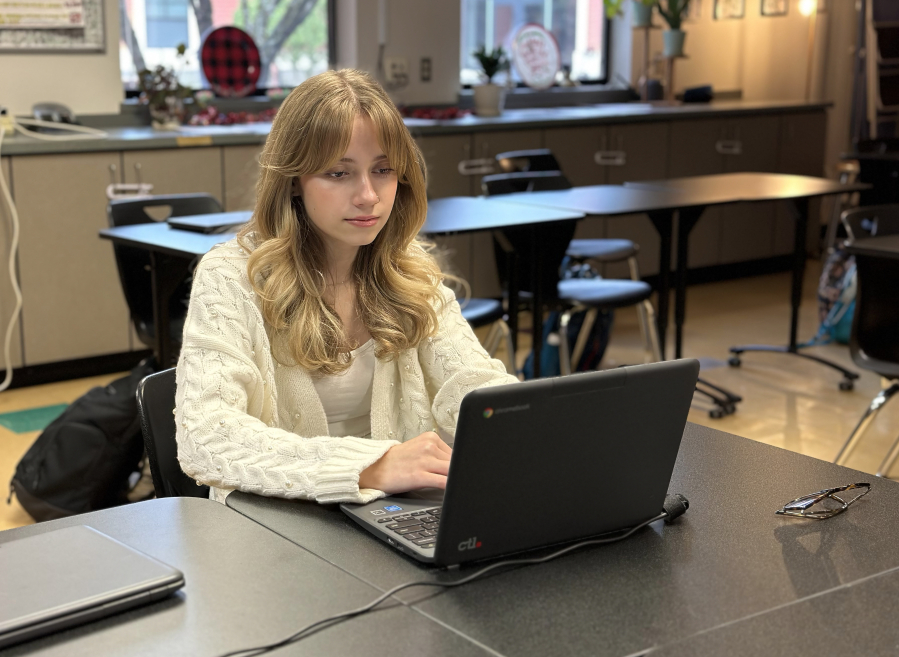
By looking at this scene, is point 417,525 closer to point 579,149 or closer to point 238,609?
point 238,609

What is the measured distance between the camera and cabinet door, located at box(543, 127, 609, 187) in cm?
534

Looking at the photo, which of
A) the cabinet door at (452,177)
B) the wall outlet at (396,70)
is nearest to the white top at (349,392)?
the cabinet door at (452,177)

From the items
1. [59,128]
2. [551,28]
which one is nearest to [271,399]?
[59,128]

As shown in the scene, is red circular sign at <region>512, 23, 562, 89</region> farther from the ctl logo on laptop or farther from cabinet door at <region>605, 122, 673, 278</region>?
the ctl logo on laptop

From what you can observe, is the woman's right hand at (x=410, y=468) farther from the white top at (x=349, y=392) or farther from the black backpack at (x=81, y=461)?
the black backpack at (x=81, y=461)

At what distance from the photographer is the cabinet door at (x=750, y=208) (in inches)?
240

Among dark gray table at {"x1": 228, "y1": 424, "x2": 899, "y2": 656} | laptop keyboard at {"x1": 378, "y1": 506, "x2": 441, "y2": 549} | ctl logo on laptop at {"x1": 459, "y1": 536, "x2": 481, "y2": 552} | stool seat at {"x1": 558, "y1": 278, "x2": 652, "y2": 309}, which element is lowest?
stool seat at {"x1": 558, "y1": 278, "x2": 652, "y2": 309}

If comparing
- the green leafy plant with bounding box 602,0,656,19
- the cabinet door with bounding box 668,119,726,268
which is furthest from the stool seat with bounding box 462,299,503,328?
the green leafy plant with bounding box 602,0,656,19

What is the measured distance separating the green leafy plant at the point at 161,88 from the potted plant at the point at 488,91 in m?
1.53

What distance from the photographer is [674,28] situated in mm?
6148

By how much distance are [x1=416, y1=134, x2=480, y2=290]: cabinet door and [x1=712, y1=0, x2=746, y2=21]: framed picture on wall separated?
253 cm

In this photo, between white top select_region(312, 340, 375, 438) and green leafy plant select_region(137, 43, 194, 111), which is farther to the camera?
green leafy plant select_region(137, 43, 194, 111)

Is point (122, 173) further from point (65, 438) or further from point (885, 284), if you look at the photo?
point (885, 284)

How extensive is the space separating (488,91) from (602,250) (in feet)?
4.79
